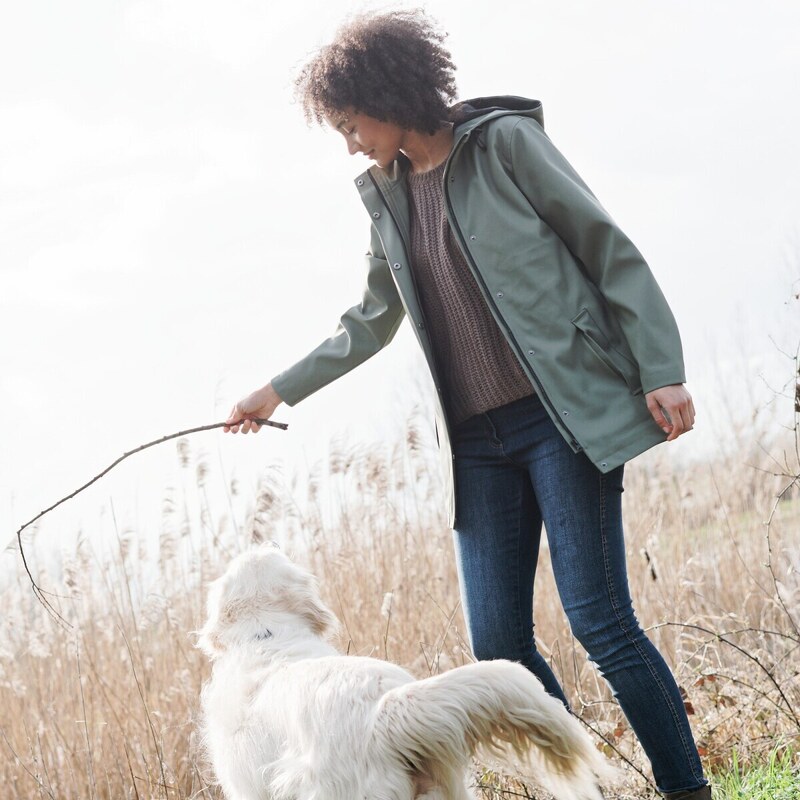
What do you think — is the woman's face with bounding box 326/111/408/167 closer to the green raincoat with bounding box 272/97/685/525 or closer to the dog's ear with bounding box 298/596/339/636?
the green raincoat with bounding box 272/97/685/525

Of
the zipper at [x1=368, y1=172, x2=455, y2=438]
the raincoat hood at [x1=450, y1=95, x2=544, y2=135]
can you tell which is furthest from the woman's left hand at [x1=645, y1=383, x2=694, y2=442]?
the raincoat hood at [x1=450, y1=95, x2=544, y2=135]

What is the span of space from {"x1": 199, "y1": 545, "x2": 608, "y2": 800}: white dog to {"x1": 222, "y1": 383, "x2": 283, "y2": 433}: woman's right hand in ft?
2.20

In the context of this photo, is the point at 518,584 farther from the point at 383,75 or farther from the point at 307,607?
the point at 383,75

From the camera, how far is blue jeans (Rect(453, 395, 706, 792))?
217 centimetres

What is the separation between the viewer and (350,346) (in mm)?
2703

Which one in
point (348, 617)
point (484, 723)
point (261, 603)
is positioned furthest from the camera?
point (348, 617)

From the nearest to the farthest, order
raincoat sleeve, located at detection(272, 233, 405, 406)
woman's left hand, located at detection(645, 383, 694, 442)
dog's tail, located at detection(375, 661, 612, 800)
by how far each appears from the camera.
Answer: dog's tail, located at detection(375, 661, 612, 800)
woman's left hand, located at detection(645, 383, 694, 442)
raincoat sleeve, located at detection(272, 233, 405, 406)

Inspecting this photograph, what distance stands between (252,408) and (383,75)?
0.95 meters

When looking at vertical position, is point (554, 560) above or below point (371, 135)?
below

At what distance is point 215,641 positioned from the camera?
8.32 feet

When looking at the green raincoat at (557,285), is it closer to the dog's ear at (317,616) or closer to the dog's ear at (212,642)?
the dog's ear at (317,616)

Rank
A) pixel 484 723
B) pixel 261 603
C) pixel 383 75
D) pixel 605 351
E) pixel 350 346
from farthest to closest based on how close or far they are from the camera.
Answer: pixel 350 346, pixel 261 603, pixel 383 75, pixel 605 351, pixel 484 723

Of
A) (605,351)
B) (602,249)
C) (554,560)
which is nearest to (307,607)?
(554,560)

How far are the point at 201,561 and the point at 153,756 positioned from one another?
51.5 inches
